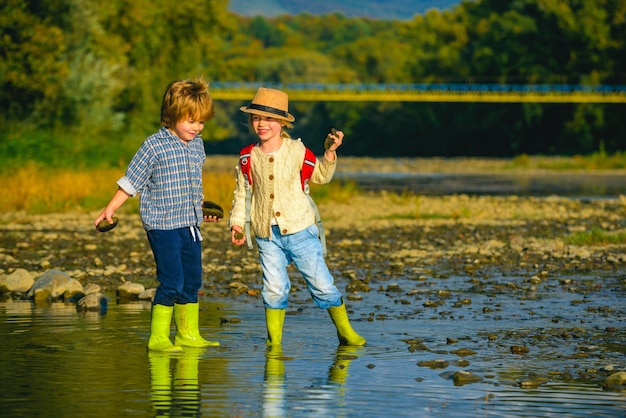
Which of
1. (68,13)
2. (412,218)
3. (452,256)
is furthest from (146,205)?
(68,13)

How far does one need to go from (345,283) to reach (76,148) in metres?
26.1

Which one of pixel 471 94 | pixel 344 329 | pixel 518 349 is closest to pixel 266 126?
pixel 344 329

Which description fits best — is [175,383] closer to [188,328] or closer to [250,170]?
[188,328]

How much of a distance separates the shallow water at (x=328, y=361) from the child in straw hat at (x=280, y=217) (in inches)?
11.7

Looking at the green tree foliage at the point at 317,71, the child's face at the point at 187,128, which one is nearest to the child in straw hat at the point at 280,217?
the child's face at the point at 187,128

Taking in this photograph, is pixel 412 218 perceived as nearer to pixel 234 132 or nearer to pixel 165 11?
pixel 165 11

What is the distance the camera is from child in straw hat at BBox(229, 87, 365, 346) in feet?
30.6

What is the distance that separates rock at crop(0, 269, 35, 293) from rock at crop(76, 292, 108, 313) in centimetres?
135

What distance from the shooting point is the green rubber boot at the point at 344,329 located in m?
9.34

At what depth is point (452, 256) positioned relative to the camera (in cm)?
1664

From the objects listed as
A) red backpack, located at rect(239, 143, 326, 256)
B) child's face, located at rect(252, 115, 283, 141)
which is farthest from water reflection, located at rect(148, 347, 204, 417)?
child's face, located at rect(252, 115, 283, 141)

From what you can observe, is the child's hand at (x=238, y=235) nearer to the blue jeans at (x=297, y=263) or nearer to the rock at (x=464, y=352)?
the blue jeans at (x=297, y=263)

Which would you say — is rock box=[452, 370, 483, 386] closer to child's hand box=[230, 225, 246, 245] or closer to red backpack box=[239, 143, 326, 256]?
red backpack box=[239, 143, 326, 256]

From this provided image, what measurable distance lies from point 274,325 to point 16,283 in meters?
4.15
